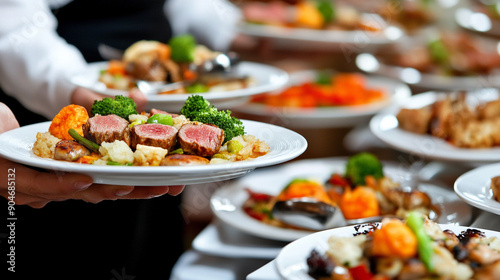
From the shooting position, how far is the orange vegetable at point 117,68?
2.18m

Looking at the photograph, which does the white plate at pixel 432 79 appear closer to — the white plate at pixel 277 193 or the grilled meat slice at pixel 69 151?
the white plate at pixel 277 193

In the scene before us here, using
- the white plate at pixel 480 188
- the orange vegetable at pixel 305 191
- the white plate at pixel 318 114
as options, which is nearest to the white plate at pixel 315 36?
the white plate at pixel 318 114

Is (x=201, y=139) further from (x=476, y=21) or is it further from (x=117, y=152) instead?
(x=476, y=21)

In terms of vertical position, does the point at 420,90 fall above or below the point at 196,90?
below

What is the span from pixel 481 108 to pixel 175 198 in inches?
65.4

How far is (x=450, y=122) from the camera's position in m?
2.17

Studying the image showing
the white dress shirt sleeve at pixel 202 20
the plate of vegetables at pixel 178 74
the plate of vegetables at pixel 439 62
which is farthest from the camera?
the plate of vegetables at pixel 439 62

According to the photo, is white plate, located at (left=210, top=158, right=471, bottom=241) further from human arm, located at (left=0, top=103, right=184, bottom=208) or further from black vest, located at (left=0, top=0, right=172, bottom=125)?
black vest, located at (left=0, top=0, right=172, bottom=125)

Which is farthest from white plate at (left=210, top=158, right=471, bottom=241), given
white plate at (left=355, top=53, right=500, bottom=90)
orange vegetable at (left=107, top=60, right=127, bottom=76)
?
white plate at (left=355, top=53, right=500, bottom=90)

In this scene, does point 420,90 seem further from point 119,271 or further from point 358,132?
point 119,271

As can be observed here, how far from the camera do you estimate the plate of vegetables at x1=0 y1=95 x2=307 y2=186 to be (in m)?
1.13

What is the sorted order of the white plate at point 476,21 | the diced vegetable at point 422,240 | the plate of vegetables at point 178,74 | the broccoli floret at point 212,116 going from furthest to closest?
the white plate at point 476,21 → the plate of vegetables at point 178,74 → the broccoli floret at point 212,116 → the diced vegetable at point 422,240

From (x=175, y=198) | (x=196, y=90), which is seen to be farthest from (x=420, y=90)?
(x=196, y=90)

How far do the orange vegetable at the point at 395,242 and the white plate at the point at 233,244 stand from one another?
607mm
